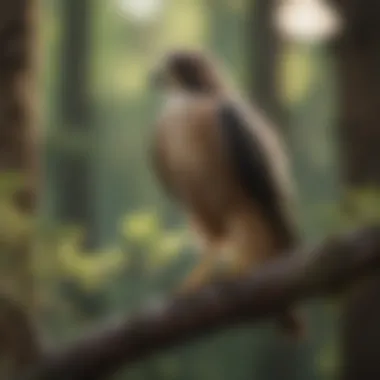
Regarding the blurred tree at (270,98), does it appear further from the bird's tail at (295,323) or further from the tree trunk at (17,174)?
the tree trunk at (17,174)

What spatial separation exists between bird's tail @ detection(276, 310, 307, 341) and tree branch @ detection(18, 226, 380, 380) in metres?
0.02

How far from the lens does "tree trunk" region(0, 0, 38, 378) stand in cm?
137

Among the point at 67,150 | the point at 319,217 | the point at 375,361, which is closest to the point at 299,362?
the point at 375,361

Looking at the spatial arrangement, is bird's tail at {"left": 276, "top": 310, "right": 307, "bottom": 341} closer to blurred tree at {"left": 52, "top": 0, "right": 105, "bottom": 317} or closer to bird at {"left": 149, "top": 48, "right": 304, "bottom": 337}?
bird at {"left": 149, "top": 48, "right": 304, "bottom": 337}

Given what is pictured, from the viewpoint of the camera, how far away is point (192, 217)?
1.39 meters

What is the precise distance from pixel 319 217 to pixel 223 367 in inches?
11.0

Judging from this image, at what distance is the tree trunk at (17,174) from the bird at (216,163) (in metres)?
0.20

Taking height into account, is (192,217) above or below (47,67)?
below

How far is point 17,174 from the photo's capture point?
4.58ft

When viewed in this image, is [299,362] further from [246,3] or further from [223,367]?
[246,3]

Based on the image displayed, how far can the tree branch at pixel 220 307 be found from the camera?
1372 millimetres

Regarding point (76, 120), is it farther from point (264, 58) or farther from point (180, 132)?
point (264, 58)

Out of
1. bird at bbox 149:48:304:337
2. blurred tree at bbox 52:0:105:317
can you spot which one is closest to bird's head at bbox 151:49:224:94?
bird at bbox 149:48:304:337

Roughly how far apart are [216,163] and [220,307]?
0.74ft
